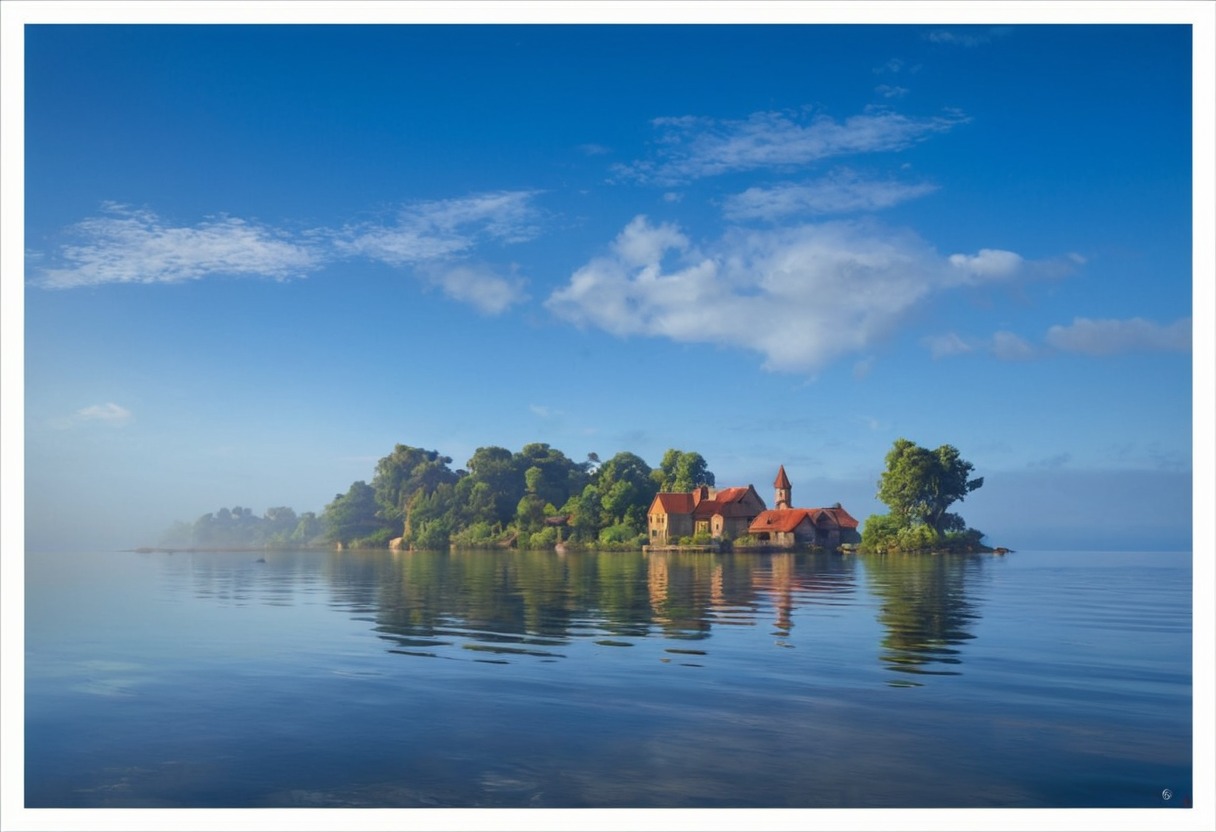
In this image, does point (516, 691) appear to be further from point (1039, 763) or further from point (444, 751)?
point (1039, 763)

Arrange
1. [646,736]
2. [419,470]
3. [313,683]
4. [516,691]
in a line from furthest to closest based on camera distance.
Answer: [419,470] < [313,683] < [516,691] < [646,736]

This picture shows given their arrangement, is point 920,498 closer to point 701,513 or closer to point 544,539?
point 701,513

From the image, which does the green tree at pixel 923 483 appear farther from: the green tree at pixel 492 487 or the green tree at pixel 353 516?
the green tree at pixel 353 516

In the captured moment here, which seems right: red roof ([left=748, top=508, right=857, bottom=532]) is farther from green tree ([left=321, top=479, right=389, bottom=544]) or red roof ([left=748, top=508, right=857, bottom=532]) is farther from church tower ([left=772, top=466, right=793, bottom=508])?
green tree ([left=321, top=479, right=389, bottom=544])

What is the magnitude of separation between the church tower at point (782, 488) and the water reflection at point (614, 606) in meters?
59.3

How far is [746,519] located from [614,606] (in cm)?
8401

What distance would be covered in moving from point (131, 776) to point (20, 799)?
152 centimetres

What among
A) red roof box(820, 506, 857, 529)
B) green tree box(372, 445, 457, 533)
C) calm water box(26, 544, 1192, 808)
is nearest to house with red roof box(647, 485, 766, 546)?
red roof box(820, 506, 857, 529)

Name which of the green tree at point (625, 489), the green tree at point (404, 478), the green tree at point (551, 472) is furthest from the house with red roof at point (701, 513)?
the green tree at point (404, 478)

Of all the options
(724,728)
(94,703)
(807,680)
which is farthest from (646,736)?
(94,703)

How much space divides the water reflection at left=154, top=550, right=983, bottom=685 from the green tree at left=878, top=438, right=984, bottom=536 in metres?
41.2

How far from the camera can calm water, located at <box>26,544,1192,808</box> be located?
11.9 meters

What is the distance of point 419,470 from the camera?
15712cm

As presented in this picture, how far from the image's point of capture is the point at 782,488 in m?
119
